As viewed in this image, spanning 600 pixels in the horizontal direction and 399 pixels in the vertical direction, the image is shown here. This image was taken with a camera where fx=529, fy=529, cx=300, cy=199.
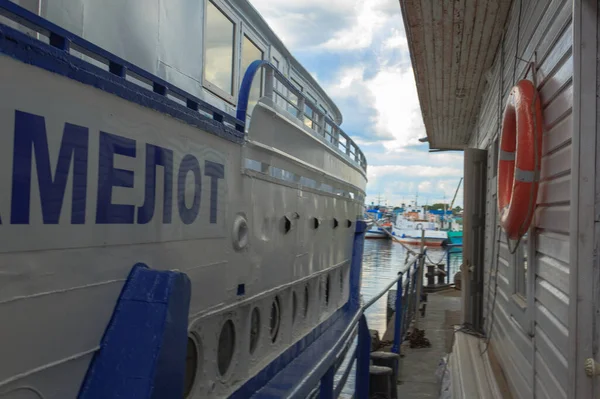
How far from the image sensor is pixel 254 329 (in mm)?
4055

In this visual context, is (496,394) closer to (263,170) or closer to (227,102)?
(263,170)

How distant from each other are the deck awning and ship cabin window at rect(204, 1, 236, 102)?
2.07 metres

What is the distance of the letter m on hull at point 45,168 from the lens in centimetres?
164

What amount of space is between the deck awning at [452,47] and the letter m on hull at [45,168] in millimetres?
4437


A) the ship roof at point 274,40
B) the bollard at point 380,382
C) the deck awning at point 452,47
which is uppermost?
the deck awning at point 452,47

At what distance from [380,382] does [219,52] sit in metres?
4.32

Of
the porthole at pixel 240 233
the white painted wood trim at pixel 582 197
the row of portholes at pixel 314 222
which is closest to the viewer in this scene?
the white painted wood trim at pixel 582 197

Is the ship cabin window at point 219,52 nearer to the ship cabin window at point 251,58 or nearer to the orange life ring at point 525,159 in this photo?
the ship cabin window at point 251,58

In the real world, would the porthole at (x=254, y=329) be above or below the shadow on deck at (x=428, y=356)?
above

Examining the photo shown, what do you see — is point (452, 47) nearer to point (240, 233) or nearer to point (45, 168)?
point (240, 233)

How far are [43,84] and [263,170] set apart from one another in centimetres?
227

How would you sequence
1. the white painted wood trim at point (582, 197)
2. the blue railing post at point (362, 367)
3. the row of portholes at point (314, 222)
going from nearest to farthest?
the white painted wood trim at point (582, 197) < the row of portholes at point (314, 222) < the blue railing post at point (362, 367)

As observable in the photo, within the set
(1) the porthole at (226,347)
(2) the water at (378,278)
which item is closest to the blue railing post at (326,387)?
(1) the porthole at (226,347)

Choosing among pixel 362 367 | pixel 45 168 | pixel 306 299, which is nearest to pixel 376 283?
pixel 362 367
